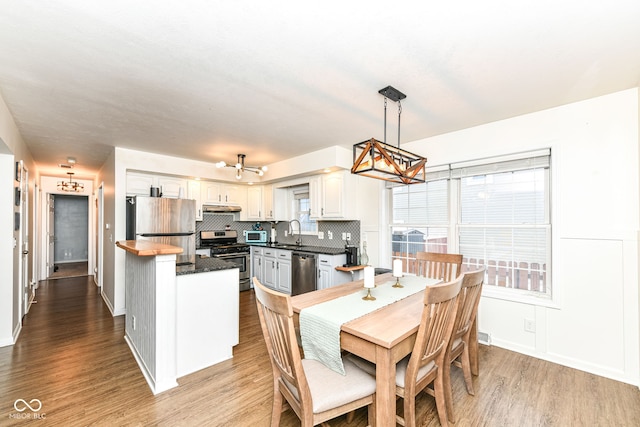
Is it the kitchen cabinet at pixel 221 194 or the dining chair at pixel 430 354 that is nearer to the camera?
the dining chair at pixel 430 354

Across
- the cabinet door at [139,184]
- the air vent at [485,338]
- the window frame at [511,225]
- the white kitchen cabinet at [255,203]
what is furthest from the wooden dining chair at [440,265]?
the cabinet door at [139,184]

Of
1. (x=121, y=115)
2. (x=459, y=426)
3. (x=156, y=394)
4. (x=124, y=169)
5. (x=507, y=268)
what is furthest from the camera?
(x=124, y=169)

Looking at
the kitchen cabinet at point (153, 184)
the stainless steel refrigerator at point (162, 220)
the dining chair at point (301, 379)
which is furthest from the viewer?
the kitchen cabinet at point (153, 184)

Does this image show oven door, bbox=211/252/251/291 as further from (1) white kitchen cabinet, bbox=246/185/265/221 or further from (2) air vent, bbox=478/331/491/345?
(2) air vent, bbox=478/331/491/345

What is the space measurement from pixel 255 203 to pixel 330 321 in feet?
14.8

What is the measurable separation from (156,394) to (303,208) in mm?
3798

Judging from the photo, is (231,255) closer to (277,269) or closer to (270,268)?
(270,268)

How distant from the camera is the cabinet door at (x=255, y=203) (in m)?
5.85

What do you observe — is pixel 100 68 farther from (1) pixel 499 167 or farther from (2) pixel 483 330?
(2) pixel 483 330

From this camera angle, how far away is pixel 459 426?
71.7 inches

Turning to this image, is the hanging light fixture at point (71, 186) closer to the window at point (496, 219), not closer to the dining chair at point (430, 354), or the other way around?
the window at point (496, 219)

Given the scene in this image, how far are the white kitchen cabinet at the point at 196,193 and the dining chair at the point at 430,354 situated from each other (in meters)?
4.17

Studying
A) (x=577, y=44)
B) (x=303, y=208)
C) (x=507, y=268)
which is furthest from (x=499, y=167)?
(x=303, y=208)

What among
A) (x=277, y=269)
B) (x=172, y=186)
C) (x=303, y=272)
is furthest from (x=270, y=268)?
(x=172, y=186)
